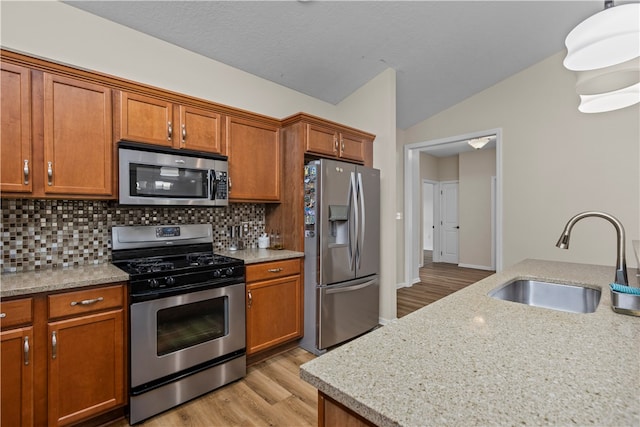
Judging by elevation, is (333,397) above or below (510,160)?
below

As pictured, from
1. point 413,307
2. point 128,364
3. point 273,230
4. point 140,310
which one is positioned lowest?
point 413,307

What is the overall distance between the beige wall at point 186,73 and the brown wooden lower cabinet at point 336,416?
258cm

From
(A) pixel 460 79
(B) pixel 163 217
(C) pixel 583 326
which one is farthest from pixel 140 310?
(A) pixel 460 79

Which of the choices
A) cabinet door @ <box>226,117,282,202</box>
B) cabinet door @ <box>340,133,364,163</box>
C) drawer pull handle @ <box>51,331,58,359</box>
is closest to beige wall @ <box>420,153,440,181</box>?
cabinet door @ <box>340,133,364,163</box>

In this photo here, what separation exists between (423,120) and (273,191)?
116 inches

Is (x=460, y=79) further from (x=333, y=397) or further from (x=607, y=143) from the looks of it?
(x=333, y=397)

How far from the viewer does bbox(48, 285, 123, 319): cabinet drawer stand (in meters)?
1.63

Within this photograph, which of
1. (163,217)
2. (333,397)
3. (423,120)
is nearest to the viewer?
(333,397)

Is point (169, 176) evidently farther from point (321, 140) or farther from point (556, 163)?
point (556, 163)

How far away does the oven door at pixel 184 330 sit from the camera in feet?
6.09

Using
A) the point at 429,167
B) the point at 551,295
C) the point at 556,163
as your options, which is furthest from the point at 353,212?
the point at 429,167

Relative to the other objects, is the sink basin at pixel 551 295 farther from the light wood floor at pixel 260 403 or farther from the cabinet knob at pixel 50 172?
the cabinet knob at pixel 50 172

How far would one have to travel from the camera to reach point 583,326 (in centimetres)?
100

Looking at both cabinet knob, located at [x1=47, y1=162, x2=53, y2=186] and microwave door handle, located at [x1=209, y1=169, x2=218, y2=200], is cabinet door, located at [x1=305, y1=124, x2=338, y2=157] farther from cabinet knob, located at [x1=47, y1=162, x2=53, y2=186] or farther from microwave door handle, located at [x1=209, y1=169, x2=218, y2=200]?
cabinet knob, located at [x1=47, y1=162, x2=53, y2=186]
